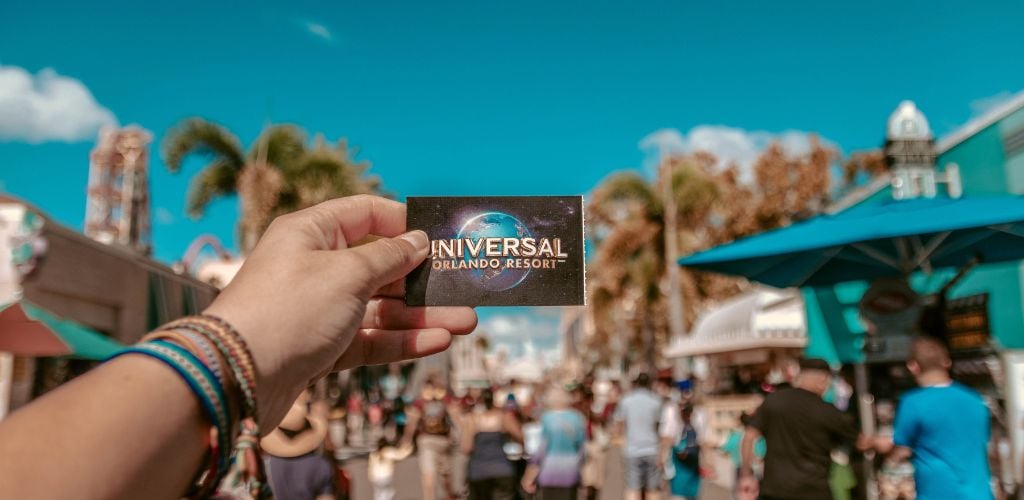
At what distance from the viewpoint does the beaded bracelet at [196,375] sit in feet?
→ 3.53

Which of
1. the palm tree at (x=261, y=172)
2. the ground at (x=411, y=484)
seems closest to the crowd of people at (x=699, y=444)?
the ground at (x=411, y=484)

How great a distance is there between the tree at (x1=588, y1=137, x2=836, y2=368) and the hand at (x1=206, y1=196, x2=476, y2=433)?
80.7 feet

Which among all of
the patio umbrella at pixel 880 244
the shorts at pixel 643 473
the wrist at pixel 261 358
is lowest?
the shorts at pixel 643 473

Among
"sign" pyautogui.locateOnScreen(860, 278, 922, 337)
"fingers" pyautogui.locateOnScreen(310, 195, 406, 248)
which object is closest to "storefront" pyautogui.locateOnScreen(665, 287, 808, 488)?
"sign" pyautogui.locateOnScreen(860, 278, 922, 337)

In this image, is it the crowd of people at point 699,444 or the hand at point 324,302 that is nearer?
the hand at point 324,302

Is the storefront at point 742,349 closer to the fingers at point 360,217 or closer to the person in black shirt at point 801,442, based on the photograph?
the person in black shirt at point 801,442

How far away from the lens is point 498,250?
6.02 feet

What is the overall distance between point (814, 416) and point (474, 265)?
445cm

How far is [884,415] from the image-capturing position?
27.4 ft

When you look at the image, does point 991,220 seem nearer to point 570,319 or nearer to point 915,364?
point 915,364

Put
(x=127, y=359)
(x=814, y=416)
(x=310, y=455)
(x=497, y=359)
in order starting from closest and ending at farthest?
(x=127, y=359), (x=814, y=416), (x=310, y=455), (x=497, y=359)

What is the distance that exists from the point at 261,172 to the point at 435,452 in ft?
46.1

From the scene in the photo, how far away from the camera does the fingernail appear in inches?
69.2

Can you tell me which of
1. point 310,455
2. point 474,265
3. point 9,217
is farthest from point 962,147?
point 9,217
